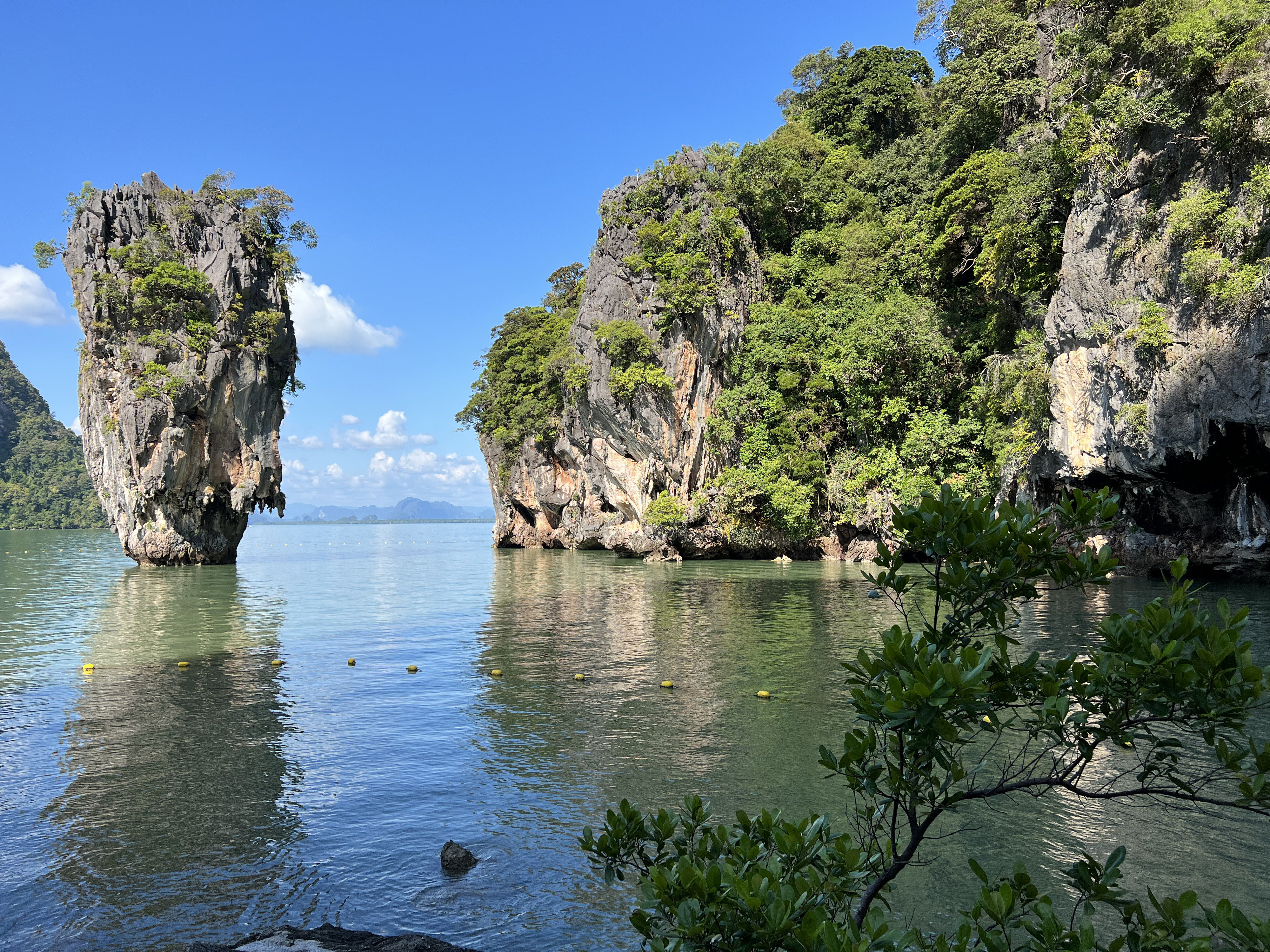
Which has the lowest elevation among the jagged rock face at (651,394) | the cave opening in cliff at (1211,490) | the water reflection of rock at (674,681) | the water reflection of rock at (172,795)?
the water reflection of rock at (172,795)

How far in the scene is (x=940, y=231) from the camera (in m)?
31.5

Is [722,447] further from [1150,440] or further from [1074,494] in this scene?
[1074,494]

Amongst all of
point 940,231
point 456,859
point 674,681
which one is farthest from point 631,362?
point 456,859

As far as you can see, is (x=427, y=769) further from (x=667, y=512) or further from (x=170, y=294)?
(x=170, y=294)

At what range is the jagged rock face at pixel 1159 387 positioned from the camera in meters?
18.9

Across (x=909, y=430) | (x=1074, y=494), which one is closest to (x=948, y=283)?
(x=909, y=430)

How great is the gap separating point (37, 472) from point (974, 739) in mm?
139196

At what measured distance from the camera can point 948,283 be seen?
3378cm

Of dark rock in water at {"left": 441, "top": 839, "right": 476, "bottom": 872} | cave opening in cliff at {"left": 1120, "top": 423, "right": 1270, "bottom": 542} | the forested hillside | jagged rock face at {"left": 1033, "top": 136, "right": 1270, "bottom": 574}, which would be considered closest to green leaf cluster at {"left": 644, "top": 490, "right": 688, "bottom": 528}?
the forested hillside

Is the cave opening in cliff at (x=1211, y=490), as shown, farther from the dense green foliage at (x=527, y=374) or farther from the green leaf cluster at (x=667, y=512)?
the dense green foliage at (x=527, y=374)

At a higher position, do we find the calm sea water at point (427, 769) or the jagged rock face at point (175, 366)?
the jagged rock face at point (175, 366)

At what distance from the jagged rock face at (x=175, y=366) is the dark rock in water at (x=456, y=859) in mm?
36728

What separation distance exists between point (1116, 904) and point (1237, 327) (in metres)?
21.5

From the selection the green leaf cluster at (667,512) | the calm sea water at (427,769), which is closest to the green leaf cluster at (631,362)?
the green leaf cluster at (667,512)
